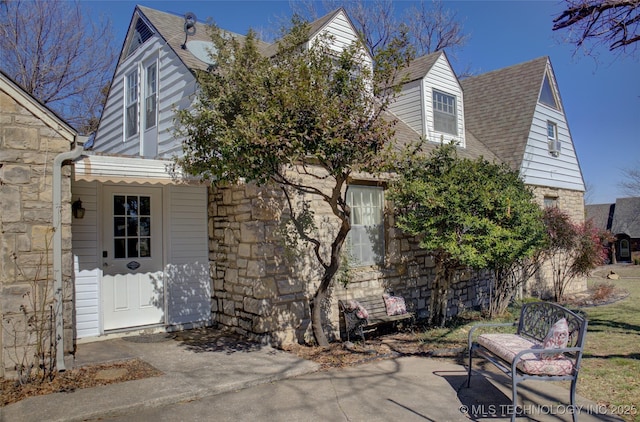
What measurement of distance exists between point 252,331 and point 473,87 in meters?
14.1

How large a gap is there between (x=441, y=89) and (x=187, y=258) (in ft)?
28.1

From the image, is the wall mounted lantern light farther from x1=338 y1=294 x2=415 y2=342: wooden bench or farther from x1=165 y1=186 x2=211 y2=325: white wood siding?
x1=338 y1=294 x2=415 y2=342: wooden bench

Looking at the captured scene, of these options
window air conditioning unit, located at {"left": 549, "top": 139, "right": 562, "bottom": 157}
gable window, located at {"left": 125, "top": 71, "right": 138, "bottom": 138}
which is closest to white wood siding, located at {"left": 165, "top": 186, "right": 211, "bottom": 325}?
gable window, located at {"left": 125, "top": 71, "right": 138, "bottom": 138}

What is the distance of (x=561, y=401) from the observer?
5074mm

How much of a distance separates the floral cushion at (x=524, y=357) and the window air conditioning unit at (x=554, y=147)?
11.6 m

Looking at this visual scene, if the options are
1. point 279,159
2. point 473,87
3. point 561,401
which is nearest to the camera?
point 561,401

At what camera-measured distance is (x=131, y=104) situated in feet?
37.5

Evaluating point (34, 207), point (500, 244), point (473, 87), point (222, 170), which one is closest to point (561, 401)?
point (500, 244)

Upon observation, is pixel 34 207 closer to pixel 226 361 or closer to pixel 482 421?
pixel 226 361

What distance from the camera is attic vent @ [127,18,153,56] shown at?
1093 cm

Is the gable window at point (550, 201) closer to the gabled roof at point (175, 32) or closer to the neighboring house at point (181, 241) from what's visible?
the neighboring house at point (181, 241)

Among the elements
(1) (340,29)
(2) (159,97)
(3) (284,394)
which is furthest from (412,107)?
(3) (284,394)

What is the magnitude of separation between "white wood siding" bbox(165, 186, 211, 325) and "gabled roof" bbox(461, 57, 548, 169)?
9.37 meters

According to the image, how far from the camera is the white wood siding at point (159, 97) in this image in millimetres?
9453
